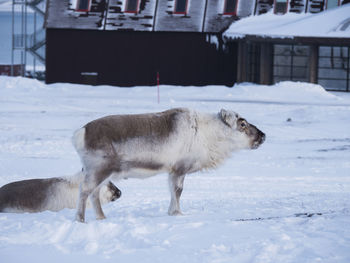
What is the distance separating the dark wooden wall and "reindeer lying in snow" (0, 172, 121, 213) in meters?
26.1

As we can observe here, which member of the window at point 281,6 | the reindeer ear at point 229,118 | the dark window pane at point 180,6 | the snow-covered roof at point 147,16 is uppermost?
the reindeer ear at point 229,118

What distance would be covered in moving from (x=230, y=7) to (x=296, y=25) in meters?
5.36

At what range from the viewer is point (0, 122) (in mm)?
20141

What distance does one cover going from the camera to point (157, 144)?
805 cm

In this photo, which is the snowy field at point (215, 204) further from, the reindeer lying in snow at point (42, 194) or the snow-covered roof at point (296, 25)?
the snow-covered roof at point (296, 25)

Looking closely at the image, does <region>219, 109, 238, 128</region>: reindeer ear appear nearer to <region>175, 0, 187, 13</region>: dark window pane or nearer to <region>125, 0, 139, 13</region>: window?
<region>175, 0, 187, 13</region>: dark window pane

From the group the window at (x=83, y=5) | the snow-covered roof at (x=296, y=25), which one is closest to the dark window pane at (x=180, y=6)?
the snow-covered roof at (x=296, y=25)

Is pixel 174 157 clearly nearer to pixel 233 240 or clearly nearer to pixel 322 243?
pixel 233 240

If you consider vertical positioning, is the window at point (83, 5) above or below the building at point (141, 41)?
above

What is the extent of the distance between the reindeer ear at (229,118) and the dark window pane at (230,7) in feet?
88.3

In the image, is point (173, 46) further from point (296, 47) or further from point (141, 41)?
point (296, 47)

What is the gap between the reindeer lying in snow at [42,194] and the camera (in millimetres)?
9344

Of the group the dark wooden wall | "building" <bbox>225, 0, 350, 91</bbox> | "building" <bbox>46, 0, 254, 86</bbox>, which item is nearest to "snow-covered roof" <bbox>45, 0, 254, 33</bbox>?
"building" <bbox>46, 0, 254, 86</bbox>

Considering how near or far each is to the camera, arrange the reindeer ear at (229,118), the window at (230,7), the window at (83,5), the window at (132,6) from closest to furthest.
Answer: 1. the reindeer ear at (229,118)
2. the window at (230,7)
3. the window at (132,6)
4. the window at (83,5)
